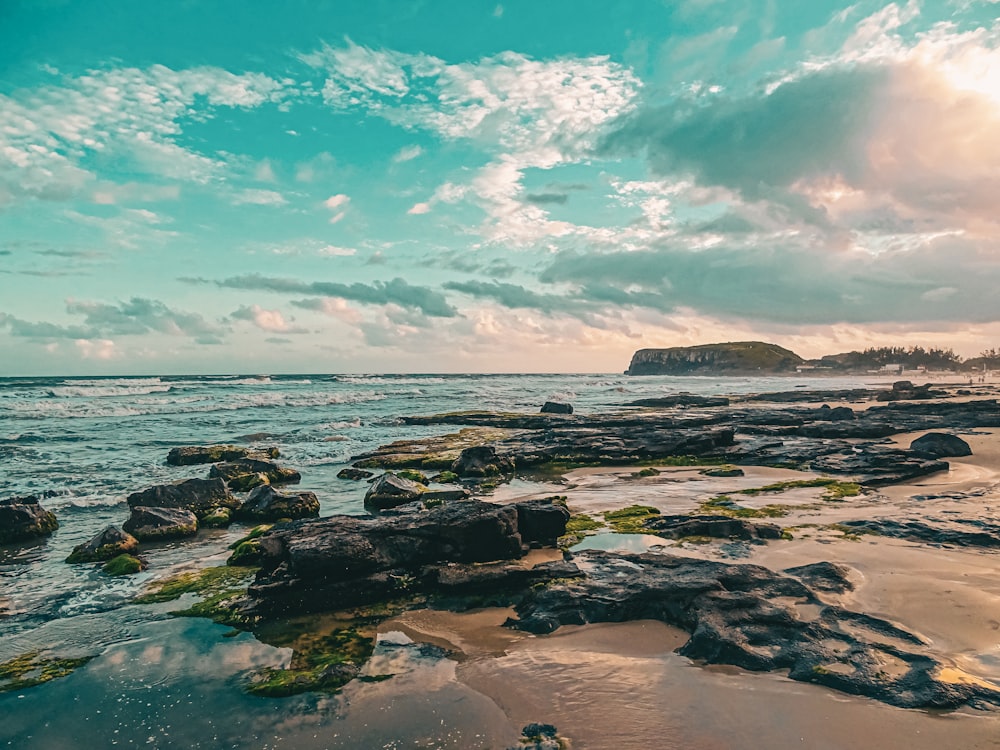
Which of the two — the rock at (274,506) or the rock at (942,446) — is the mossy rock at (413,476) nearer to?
the rock at (274,506)

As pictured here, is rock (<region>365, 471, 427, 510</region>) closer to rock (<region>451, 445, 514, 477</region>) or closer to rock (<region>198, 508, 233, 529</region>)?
rock (<region>198, 508, 233, 529</region>)

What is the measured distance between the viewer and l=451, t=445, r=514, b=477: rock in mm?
22267

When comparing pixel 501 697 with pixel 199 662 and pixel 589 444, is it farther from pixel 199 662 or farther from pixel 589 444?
pixel 589 444

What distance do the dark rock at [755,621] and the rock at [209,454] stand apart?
2171 centimetres

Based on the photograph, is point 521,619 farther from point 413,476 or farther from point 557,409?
point 557,409

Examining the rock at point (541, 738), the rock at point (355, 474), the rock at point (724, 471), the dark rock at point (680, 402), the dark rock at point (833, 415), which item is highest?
the dark rock at point (833, 415)

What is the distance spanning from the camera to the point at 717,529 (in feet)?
39.8

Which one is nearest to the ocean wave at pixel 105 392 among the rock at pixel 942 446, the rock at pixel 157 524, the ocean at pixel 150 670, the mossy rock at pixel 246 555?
the ocean at pixel 150 670

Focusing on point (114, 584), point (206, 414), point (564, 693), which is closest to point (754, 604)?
point (564, 693)

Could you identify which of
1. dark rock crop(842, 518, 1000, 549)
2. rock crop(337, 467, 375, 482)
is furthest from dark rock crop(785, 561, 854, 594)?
rock crop(337, 467, 375, 482)

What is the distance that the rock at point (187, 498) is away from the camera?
16.5m

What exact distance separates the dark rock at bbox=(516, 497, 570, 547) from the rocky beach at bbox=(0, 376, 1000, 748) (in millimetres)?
29

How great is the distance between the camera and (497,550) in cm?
1064

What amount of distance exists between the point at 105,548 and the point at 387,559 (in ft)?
23.0
